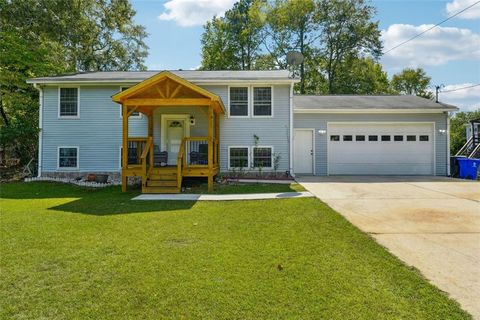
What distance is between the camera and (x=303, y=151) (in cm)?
1367

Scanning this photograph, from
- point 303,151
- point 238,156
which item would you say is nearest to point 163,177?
point 238,156

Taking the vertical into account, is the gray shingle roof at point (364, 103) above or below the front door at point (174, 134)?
above

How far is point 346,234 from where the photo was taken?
4637 millimetres

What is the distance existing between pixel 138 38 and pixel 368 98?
20.8 metres

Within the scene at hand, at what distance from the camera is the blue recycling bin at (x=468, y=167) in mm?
12453

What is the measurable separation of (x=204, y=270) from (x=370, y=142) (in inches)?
486

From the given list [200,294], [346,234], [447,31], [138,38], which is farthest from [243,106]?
[138,38]

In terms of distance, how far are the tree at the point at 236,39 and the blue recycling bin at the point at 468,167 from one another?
20491 mm

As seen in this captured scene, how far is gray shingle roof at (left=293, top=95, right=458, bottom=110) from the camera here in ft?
44.8

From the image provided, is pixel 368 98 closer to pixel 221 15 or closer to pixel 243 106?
pixel 243 106

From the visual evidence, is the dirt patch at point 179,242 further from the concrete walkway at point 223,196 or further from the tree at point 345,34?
the tree at point 345,34

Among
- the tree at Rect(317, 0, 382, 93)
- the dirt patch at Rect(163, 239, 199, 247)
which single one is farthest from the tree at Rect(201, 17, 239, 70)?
A: the dirt patch at Rect(163, 239, 199, 247)

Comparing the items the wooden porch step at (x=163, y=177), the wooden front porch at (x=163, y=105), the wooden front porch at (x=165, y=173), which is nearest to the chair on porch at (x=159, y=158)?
the wooden front porch at (x=163, y=105)

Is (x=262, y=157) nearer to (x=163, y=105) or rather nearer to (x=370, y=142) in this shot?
(x=163, y=105)
